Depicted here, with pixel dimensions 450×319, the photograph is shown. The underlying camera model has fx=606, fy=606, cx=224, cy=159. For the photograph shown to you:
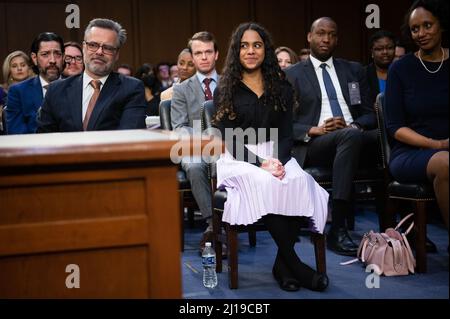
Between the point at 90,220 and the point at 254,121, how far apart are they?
6.26 feet

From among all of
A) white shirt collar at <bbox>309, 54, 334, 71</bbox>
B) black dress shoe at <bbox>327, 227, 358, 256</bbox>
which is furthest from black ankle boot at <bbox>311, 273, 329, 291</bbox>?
white shirt collar at <bbox>309, 54, 334, 71</bbox>

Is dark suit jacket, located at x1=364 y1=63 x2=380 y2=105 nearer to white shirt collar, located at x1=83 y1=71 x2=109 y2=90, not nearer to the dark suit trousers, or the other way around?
the dark suit trousers

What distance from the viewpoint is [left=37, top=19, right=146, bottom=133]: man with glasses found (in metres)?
3.01

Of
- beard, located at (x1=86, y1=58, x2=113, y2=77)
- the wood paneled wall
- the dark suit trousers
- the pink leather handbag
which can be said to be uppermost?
the wood paneled wall

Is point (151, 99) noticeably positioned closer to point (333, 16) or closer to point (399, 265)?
point (333, 16)

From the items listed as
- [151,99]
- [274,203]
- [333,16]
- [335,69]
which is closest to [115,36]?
[274,203]

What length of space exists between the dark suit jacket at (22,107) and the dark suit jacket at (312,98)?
1.68 metres

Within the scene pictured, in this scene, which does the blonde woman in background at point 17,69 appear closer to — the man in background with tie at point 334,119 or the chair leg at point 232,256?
the man in background with tie at point 334,119

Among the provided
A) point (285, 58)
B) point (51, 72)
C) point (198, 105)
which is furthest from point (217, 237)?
point (285, 58)

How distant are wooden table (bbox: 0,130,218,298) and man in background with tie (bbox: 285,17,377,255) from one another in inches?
91.2

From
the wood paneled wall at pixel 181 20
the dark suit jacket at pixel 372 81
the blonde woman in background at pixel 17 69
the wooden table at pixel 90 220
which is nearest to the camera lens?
the wooden table at pixel 90 220

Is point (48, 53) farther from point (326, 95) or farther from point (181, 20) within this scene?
point (181, 20)

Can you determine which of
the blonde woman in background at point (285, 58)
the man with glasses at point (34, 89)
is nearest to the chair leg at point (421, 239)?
the man with glasses at point (34, 89)

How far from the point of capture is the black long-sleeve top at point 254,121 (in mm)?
3279
